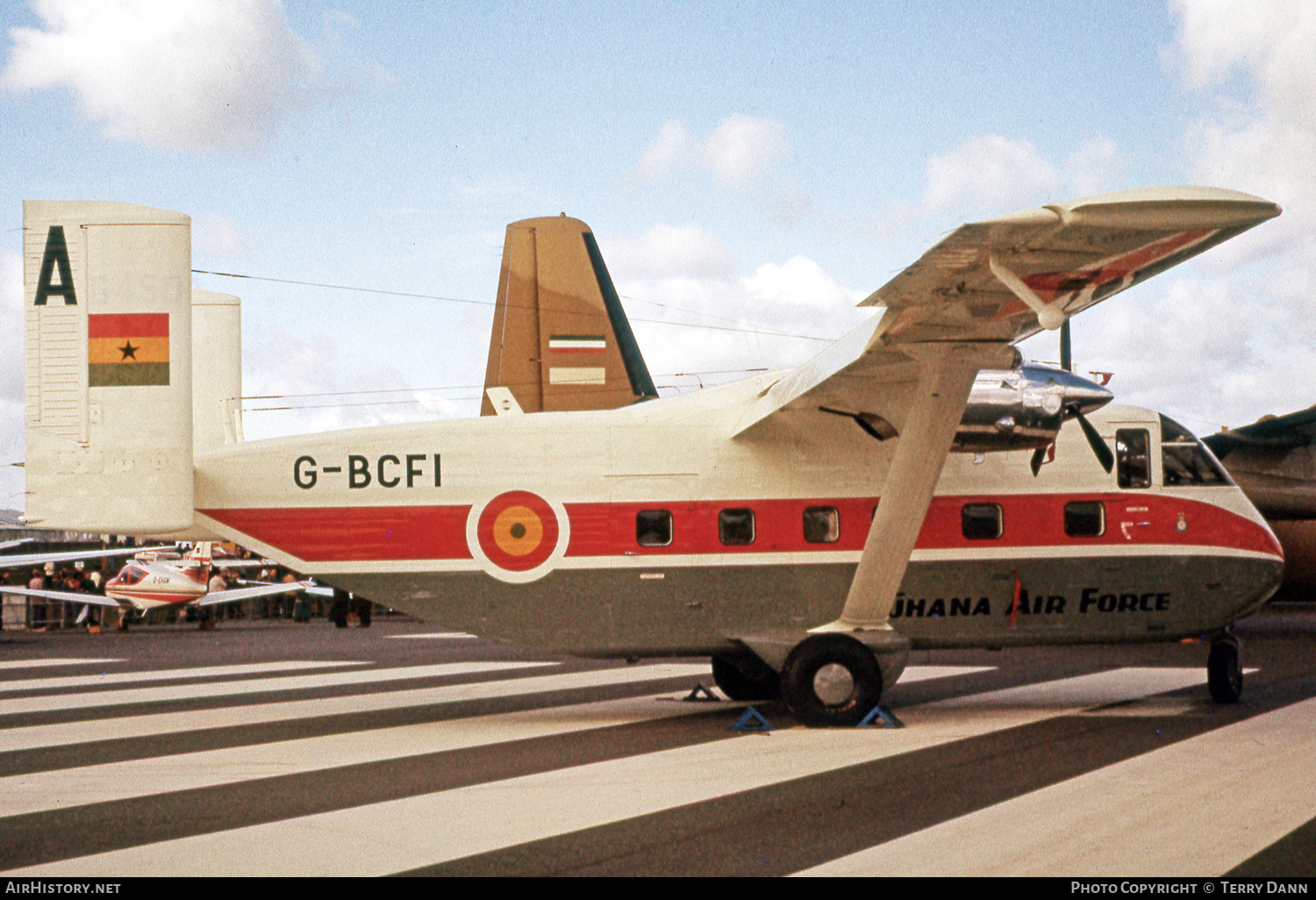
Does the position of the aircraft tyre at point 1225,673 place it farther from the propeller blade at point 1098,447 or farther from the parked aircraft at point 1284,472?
the parked aircraft at point 1284,472

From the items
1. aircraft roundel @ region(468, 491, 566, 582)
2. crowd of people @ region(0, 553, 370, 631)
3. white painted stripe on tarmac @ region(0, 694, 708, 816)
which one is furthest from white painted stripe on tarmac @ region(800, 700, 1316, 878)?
crowd of people @ region(0, 553, 370, 631)

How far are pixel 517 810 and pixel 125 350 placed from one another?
20.8 feet

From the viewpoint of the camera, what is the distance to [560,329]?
68.4 ft

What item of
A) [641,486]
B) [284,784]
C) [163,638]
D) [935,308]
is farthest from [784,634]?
[163,638]

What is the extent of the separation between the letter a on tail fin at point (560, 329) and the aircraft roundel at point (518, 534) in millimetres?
9616

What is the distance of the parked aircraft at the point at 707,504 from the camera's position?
10.1 m

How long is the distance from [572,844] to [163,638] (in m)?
26.1

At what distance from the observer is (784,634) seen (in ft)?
35.8

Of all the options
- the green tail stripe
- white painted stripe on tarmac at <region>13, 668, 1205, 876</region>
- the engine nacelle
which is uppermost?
the green tail stripe

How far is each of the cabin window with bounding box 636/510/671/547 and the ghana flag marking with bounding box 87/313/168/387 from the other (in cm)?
486

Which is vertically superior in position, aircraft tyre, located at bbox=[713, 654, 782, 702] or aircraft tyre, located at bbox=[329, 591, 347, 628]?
aircraft tyre, located at bbox=[329, 591, 347, 628]

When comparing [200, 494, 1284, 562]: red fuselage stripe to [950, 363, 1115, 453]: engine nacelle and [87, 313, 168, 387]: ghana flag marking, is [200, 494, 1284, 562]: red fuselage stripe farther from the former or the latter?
[87, 313, 168, 387]: ghana flag marking

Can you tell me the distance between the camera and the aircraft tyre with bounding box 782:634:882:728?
33.4ft

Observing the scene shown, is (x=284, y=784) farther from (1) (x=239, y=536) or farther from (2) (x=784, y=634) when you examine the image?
(2) (x=784, y=634)
